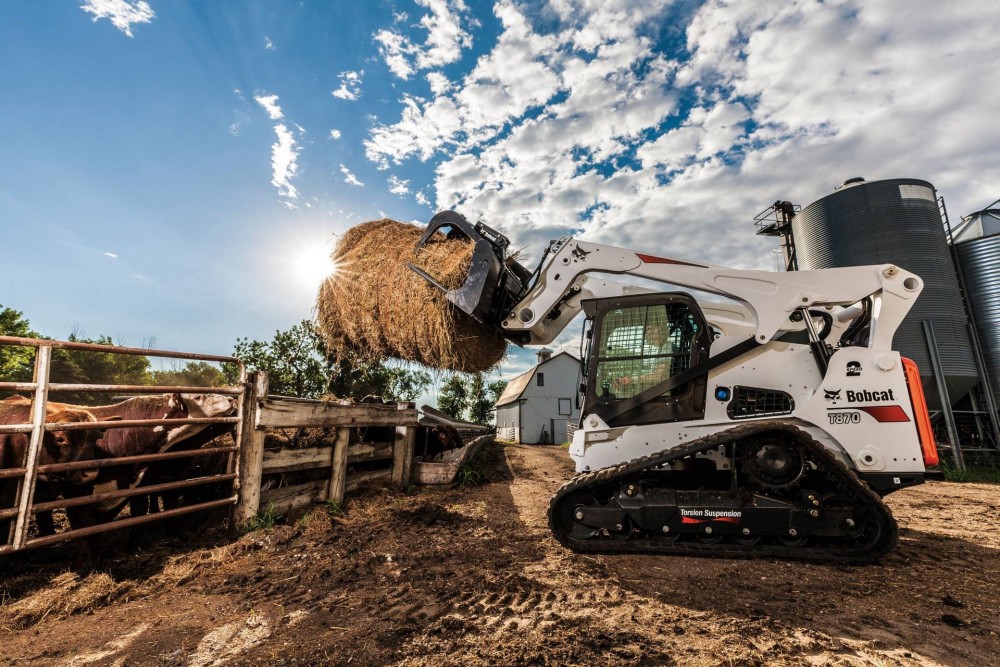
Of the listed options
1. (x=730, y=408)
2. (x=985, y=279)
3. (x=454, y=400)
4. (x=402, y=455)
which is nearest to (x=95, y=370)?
(x=454, y=400)

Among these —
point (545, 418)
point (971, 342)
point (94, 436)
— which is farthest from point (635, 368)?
point (545, 418)

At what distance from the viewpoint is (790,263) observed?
16281 millimetres

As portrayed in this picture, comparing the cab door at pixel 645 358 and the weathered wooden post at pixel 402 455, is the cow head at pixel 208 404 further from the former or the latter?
the cab door at pixel 645 358

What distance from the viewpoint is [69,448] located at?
11.8ft

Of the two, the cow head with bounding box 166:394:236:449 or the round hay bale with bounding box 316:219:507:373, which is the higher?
the round hay bale with bounding box 316:219:507:373

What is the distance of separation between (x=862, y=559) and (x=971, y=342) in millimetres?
12574

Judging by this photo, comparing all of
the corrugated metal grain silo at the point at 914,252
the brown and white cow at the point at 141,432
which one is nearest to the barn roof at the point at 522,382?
the corrugated metal grain silo at the point at 914,252

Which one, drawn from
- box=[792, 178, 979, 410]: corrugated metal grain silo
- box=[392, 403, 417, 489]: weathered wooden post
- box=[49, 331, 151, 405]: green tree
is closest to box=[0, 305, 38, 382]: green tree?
box=[49, 331, 151, 405]: green tree

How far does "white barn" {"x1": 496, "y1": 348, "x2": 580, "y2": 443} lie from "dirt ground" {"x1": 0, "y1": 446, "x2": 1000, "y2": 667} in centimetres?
2667

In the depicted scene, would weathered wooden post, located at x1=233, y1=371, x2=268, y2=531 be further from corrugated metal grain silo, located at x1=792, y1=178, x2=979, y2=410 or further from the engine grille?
corrugated metal grain silo, located at x1=792, y1=178, x2=979, y2=410

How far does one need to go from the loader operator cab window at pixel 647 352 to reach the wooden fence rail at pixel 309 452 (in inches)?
131

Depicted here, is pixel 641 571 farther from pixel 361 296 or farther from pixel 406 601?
pixel 361 296

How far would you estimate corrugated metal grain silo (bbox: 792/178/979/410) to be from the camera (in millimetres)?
11539

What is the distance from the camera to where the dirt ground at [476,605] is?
7.84 ft
